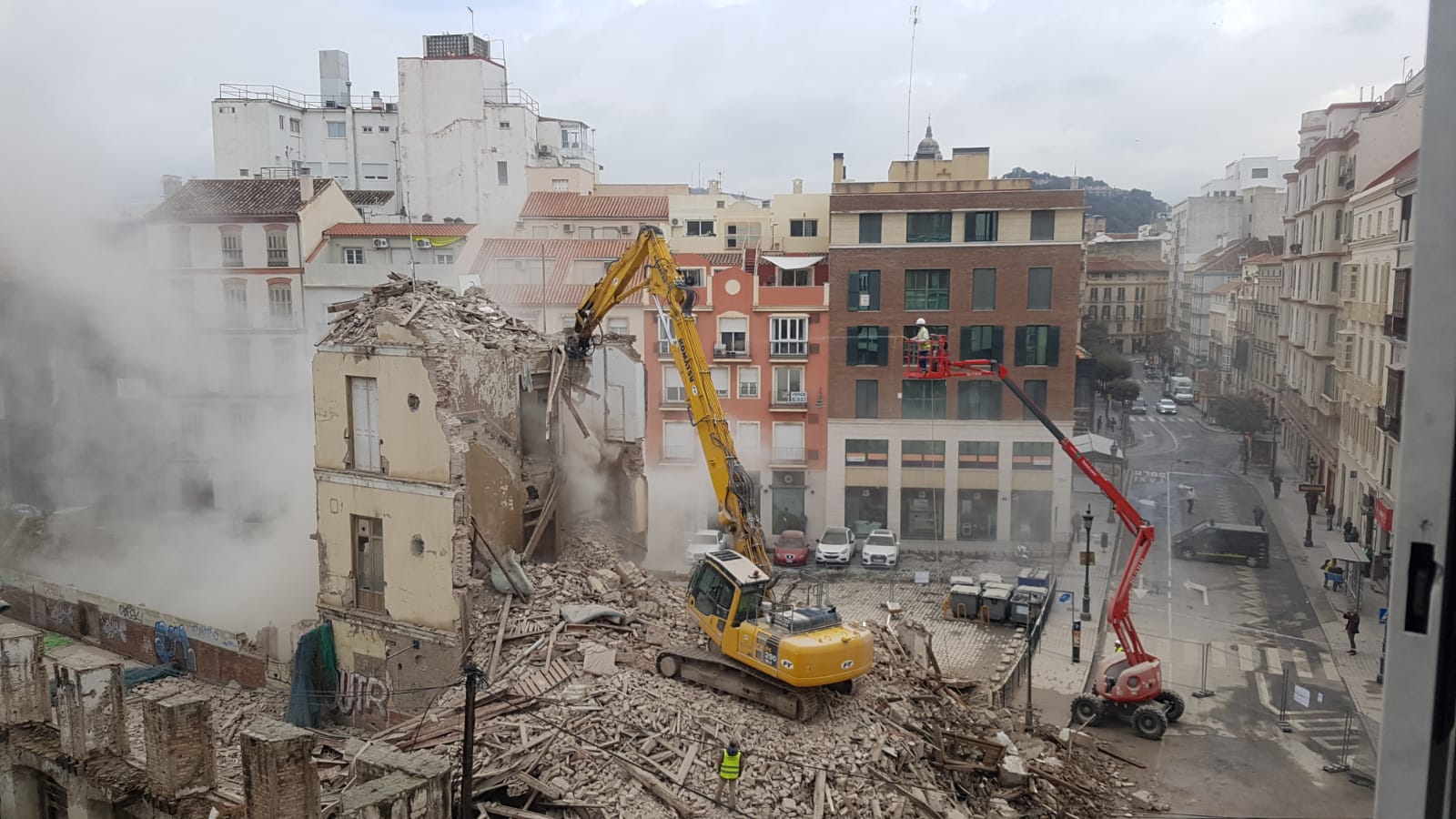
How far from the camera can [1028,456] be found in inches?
1321

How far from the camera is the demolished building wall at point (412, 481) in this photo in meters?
17.2

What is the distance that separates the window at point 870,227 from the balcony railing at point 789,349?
4014 millimetres

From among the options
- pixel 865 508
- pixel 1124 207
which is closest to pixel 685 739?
pixel 865 508

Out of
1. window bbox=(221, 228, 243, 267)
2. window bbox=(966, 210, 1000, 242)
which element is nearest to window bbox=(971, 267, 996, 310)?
window bbox=(966, 210, 1000, 242)

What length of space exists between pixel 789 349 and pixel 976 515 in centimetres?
825

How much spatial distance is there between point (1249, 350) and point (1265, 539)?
2213 cm

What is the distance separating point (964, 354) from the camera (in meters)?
34.0

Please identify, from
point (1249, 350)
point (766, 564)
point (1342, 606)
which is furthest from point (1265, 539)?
point (1249, 350)

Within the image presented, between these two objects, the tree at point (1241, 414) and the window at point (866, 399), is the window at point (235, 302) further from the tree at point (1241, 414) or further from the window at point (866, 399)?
the tree at point (1241, 414)

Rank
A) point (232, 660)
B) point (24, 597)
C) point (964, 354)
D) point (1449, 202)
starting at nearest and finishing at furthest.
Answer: point (1449, 202)
point (232, 660)
point (24, 597)
point (964, 354)

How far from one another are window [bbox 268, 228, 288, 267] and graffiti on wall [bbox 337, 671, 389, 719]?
2194 centimetres

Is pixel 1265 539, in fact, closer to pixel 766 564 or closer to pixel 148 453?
pixel 766 564

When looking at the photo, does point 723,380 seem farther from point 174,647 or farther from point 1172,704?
point 1172,704

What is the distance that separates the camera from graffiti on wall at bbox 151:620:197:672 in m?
20.0
